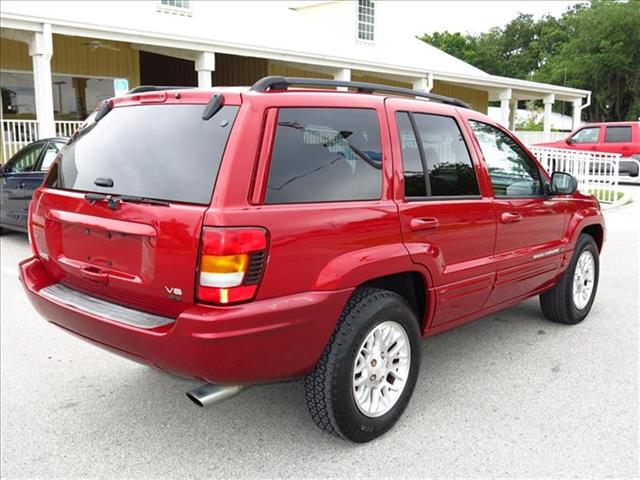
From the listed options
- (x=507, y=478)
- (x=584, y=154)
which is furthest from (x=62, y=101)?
(x=507, y=478)

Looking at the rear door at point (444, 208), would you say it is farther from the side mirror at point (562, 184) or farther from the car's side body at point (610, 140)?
the car's side body at point (610, 140)

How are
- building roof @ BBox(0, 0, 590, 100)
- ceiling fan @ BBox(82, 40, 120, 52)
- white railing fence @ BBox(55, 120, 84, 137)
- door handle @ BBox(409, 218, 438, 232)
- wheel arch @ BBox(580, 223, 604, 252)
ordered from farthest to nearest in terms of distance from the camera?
ceiling fan @ BBox(82, 40, 120, 52) < white railing fence @ BBox(55, 120, 84, 137) < building roof @ BBox(0, 0, 590, 100) < wheel arch @ BBox(580, 223, 604, 252) < door handle @ BBox(409, 218, 438, 232)

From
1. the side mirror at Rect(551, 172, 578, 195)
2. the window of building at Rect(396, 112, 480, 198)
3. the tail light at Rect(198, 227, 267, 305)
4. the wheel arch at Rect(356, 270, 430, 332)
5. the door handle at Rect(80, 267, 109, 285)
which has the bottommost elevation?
the wheel arch at Rect(356, 270, 430, 332)

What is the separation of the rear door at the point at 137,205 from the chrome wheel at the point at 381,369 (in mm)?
992

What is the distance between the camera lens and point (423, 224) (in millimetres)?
3371

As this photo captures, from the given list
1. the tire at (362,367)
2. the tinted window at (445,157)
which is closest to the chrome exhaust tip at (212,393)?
the tire at (362,367)

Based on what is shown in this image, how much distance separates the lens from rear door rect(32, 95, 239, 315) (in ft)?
8.95

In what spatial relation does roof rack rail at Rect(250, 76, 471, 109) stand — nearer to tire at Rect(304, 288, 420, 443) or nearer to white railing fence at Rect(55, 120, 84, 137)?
tire at Rect(304, 288, 420, 443)

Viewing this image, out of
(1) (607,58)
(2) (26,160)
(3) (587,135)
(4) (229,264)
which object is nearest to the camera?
(4) (229,264)

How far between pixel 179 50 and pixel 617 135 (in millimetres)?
13358

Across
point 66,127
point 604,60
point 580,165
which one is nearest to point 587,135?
point 580,165

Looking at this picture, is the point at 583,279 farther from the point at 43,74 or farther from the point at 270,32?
the point at 270,32

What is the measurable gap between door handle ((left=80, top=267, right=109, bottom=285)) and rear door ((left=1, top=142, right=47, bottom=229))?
5649 millimetres

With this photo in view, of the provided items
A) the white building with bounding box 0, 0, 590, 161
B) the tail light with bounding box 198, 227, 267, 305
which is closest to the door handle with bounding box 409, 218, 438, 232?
the tail light with bounding box 198, 227, 267, 305
